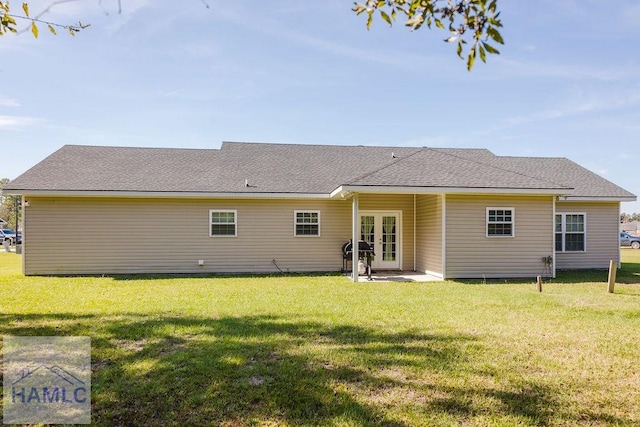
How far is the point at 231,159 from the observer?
16.1m

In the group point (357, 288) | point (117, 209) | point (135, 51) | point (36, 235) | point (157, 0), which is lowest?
point (357, 288)

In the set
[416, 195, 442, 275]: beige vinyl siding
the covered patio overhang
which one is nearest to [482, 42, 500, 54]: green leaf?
the covered patio overhang

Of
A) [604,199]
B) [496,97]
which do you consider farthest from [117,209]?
[604,199]

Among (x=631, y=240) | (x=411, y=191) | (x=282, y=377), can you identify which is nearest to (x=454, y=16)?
(x=282, y=377)

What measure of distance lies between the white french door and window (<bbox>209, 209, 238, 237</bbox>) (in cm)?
456

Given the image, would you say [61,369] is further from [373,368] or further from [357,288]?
[357,288]

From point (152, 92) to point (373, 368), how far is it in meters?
12.1

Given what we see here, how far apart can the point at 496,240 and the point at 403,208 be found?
351 cm

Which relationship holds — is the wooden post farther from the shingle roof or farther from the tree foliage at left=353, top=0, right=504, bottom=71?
the tree foliage at left=353, top=0, right=504, bottom=71

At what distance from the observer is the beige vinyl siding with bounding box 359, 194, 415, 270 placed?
47.2 ft

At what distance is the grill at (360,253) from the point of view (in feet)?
41.1

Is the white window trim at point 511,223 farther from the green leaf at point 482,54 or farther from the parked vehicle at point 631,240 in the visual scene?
the parked vehicle at point 631,240

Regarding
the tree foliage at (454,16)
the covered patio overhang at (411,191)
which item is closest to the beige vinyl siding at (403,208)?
the covered patio overhang at (411,191)

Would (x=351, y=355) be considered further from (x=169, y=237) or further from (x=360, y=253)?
(x=169, y=237)
